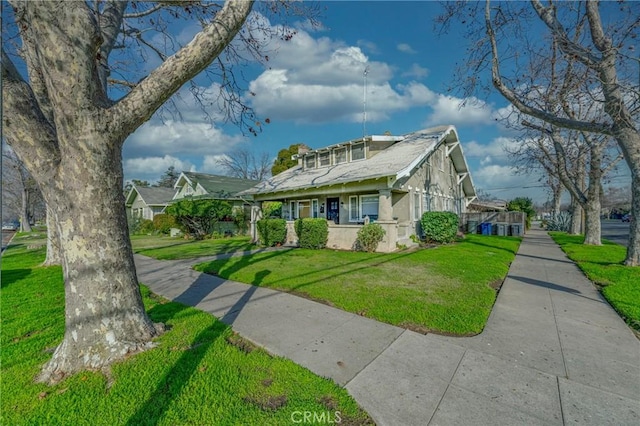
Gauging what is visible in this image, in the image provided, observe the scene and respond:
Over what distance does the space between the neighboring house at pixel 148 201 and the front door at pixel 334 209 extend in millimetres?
19842

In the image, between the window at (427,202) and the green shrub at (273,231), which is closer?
the green shrub at (273,231)

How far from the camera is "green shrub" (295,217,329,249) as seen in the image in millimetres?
12688

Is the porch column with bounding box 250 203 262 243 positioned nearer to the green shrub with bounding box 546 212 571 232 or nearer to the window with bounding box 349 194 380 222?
the window with bounding box 349 194 380 222

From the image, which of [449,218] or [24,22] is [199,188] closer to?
[449,218]

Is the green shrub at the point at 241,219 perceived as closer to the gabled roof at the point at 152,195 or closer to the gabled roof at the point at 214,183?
the gabled roof at the point at 214,183

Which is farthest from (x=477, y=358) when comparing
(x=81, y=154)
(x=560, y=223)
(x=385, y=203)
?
(x=560, y=223)

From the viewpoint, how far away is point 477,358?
3.21 metres

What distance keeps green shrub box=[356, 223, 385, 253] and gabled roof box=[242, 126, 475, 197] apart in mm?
2086

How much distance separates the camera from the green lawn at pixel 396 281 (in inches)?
175

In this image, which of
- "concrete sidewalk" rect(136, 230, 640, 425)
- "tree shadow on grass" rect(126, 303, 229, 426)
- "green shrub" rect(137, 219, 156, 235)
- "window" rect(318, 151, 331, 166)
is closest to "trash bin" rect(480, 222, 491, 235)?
"window" rect(318, 151, 331, 166)

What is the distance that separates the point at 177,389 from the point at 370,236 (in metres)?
9.31

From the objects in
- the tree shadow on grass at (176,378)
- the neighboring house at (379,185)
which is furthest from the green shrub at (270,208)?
the tree shadow on grass at (176,378)

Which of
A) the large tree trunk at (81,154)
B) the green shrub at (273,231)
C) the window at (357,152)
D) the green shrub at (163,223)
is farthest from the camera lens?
the green shrub at (163,223)

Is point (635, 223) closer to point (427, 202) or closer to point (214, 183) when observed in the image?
point (427, 202)
